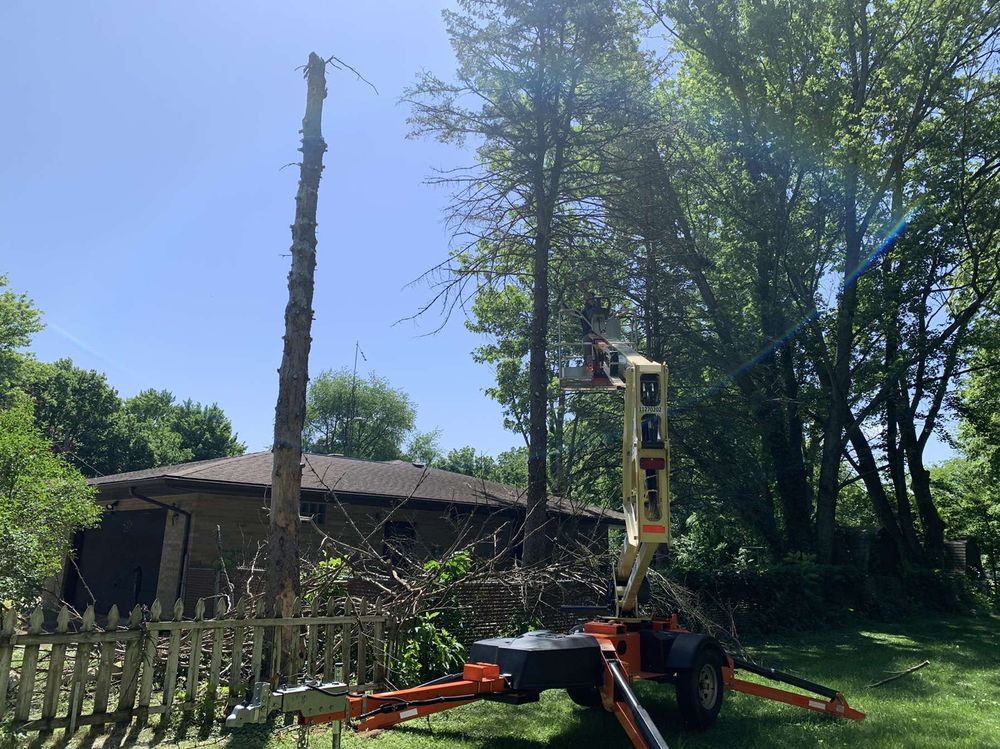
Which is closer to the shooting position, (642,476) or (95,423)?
(642,476)

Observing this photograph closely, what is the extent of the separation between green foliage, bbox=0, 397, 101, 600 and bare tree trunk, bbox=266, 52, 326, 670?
4.63 m

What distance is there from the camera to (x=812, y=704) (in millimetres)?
7707

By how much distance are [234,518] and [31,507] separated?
450 cm

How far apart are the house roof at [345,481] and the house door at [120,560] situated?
132 centimetres

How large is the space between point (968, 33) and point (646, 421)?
1849cm

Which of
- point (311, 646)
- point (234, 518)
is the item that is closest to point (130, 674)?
point (311, 646)

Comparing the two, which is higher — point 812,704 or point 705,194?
point 705,194

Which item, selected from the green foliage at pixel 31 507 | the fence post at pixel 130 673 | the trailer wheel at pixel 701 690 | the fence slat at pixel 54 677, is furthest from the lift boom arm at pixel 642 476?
the green foliage at pixel 31 507

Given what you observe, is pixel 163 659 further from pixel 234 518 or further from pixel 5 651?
pixel 234 518

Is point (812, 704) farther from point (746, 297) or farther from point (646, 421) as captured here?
point (746, 297)

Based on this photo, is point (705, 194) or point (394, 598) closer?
point (394, 598)

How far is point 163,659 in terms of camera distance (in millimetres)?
7285

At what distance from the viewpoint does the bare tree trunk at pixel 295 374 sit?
793cm

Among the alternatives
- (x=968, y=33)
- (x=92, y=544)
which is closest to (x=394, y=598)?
(x=92, y=544)
